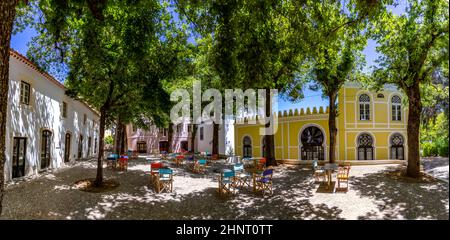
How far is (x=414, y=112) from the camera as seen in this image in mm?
12273

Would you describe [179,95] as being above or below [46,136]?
above

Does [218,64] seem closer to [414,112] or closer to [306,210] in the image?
[306,210]

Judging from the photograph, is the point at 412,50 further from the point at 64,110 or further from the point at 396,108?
the point at 64,110

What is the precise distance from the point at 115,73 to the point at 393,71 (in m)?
12.8

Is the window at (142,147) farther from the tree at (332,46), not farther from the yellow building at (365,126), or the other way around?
the tree at (332,46)

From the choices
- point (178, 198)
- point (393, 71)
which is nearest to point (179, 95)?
point (178, 198)

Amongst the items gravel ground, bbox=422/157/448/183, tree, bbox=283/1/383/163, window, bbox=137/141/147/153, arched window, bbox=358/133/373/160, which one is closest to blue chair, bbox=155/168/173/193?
tree, bbox=283/1/383/163

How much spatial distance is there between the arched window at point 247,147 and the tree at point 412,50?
1439cm

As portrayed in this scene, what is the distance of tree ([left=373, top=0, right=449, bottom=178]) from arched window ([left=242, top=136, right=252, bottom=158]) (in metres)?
14.4

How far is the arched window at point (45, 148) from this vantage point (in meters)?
15.3

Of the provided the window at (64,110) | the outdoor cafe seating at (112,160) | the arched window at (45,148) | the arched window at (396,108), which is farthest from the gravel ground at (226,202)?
the arched window at (396,108)

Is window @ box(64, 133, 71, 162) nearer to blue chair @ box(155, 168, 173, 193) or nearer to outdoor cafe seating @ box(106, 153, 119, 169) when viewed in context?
outdoor cafe seating @ box(106, 153, 119, 169)

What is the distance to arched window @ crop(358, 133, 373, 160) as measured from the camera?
787 inches

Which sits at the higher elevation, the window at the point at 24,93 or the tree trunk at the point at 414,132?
the window at the point at 24,93
